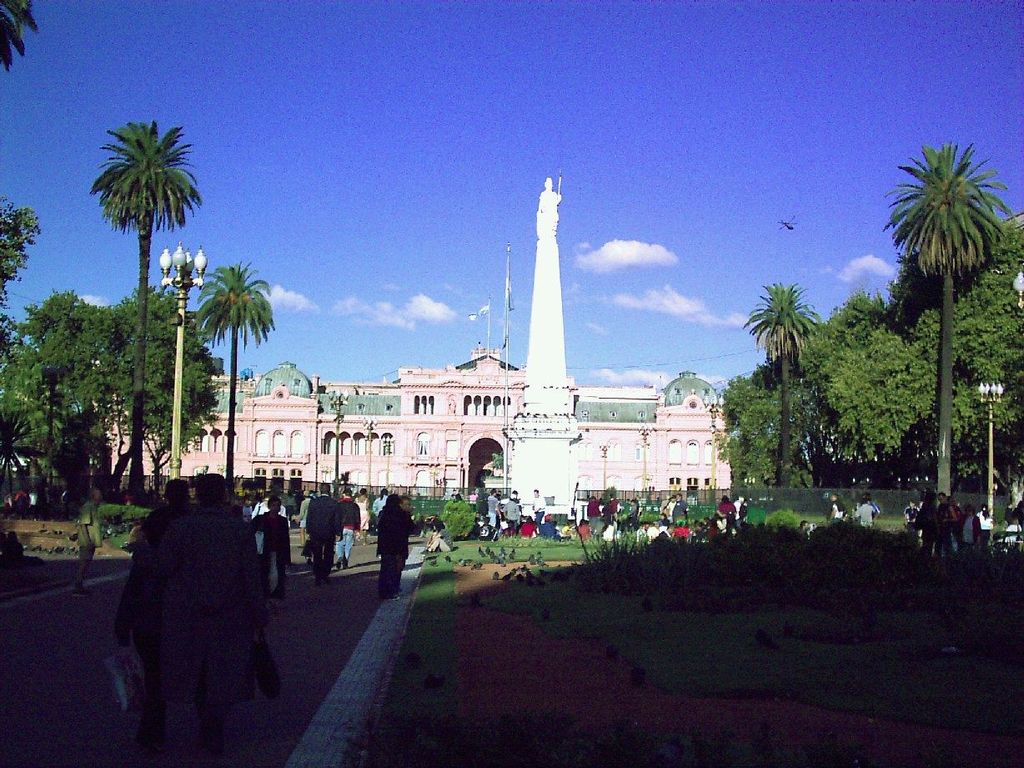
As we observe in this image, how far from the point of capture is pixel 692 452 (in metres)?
113

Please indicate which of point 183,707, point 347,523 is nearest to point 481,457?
point 347,523

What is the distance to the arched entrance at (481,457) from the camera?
11725 centimetres

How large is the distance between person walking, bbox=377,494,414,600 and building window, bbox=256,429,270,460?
314 ft

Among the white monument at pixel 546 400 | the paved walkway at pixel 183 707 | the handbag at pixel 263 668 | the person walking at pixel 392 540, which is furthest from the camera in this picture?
the white monument at pixel 546 400

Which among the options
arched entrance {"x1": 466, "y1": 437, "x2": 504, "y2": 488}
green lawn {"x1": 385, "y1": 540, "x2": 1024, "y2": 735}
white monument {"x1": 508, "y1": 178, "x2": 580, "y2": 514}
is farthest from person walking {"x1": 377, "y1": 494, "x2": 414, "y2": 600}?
arched entrance {"x1": 466, "y1": 437, "x2": 504, "y2": 488}

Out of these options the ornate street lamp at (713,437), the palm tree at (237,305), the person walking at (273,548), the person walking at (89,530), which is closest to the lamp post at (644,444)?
the ornate street lamp at (713,437)

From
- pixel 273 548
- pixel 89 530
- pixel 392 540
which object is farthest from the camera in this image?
pixel 392 540

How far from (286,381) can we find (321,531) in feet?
317

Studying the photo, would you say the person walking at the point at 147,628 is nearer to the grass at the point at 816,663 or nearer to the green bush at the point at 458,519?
the grass at the point at 816,663

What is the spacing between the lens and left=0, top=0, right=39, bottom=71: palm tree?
2439cm

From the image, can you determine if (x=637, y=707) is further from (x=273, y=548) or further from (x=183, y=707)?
(x=273, y=548)

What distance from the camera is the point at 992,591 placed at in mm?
16109

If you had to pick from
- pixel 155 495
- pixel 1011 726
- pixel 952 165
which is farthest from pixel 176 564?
pixel 952 165

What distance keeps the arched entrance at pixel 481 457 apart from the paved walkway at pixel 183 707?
98.4 meters
